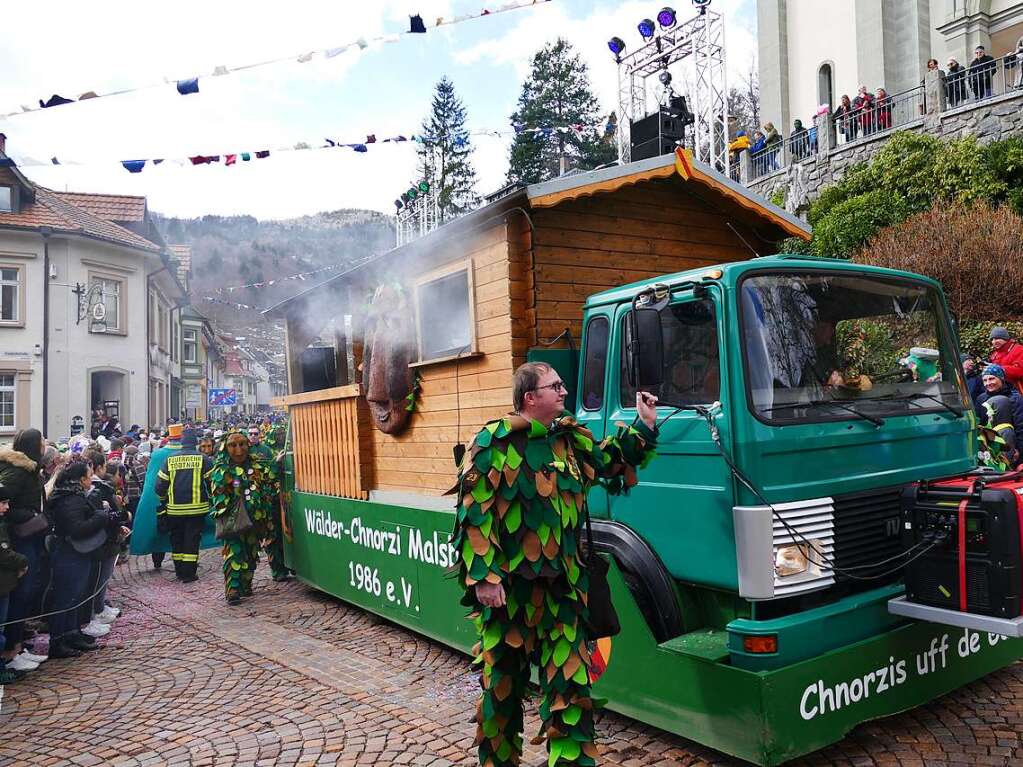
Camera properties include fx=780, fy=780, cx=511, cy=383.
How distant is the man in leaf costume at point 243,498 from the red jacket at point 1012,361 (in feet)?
26.7

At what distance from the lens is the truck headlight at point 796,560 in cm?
336

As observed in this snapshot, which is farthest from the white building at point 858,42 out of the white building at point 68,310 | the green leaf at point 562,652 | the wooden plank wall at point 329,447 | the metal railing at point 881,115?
A: the green leaf at point 562,652

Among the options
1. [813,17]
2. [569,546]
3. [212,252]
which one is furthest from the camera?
[813,17]

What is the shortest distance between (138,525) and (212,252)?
5.66 metres

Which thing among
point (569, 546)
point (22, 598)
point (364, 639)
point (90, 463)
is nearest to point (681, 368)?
point (569, 546)

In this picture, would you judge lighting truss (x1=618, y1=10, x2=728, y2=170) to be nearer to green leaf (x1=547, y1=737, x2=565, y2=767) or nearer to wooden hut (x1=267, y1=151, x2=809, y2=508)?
wooden hut (x1=267, y1=151, x2=809, y2=508)

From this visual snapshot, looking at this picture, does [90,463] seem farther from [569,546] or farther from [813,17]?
[813,17]

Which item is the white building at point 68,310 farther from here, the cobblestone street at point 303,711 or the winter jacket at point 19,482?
the cobblestone street at point 303,711

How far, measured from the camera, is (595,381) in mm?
4426

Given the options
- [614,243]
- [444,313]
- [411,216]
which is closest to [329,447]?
[444,313]

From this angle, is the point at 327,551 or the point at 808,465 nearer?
the point at 808,465

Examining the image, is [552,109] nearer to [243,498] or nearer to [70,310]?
[70,310]

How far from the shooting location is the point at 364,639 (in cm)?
657

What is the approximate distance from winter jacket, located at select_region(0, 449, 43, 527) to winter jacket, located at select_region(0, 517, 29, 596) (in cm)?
30
